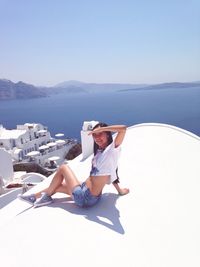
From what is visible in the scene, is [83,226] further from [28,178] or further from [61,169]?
[28,178]

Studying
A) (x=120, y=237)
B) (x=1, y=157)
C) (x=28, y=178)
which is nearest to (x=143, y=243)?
(x=120, y=237)

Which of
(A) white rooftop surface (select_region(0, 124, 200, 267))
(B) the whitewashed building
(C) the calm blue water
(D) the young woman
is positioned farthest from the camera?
(C) the calm blue water

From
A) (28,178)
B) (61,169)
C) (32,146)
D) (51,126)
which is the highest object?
(61,169)

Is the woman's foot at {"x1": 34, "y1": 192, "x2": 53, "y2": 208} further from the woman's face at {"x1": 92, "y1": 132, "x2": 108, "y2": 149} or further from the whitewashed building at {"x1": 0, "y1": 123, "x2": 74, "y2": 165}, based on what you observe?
the whitewashed building at {"x1": 0, "y1": 123, "x2": 74, "y2": 165}

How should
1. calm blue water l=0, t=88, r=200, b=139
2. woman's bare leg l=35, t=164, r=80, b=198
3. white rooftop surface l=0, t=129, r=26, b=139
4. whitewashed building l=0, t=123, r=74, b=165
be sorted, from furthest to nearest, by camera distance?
calm blue water l=0, t=88, r=200, b=139
white rooftop surface l=0, t=129, r=26, b=139
whitewashed building l=0, t=123, r=74, b=165
woman's bare leg l=35, t=164, r=80, b=198

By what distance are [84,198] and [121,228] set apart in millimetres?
694

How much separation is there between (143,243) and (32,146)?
30.8 meters

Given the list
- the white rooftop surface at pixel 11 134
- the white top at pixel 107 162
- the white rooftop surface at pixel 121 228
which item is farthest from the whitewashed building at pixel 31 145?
the white top at pixel 107 162

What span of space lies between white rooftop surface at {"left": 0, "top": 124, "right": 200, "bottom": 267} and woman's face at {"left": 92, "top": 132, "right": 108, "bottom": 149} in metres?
0.75

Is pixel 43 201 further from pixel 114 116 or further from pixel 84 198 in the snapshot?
pixel 114 116

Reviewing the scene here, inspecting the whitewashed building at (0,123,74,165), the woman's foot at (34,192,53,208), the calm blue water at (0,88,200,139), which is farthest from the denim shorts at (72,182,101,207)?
the calm blue water at (0,88,200,139)

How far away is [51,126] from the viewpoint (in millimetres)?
81312

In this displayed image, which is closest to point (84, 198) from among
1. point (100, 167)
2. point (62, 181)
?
point (100, 167)

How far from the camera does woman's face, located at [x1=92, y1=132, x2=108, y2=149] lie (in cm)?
380
